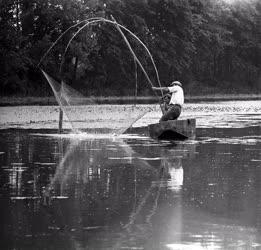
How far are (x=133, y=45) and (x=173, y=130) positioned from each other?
53412 millimetres

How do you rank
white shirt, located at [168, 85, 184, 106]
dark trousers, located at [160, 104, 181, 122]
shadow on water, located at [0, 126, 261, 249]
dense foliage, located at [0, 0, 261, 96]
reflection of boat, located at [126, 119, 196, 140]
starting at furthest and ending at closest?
1. dense foliage, located at [0, 0, 261, 96]
2. white shirt, located at [168, 85, 184, 106]
3. dark trousers, located at [160, 104, 181, 122]
4. reflection of boat, located at [126, 119, 196, 140]
5. shadow on water, located at [0, 126, 261, 249]

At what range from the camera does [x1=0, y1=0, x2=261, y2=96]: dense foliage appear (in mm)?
65125

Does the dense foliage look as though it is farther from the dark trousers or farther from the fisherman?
the dark trousers

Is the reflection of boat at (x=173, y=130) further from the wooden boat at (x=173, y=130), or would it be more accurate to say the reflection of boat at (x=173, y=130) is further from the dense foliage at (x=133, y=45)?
the dense foliage at (x=133, y=45)

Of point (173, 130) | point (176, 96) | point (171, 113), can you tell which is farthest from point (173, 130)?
point (176, 96)

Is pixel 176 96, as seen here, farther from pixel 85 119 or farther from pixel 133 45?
pixel 133 45

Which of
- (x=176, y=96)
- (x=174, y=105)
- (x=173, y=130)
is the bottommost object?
(x=173, y=130)

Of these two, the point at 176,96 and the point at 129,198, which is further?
the point at 176,96

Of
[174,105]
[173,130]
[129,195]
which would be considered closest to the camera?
[129,195]

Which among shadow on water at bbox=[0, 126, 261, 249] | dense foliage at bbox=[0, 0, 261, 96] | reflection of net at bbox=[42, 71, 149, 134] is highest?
dense foliage at bbox=[0, 0, 261, 96]

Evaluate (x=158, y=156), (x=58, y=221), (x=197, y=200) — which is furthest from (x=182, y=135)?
(x=58, y=221)

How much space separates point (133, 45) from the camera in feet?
256

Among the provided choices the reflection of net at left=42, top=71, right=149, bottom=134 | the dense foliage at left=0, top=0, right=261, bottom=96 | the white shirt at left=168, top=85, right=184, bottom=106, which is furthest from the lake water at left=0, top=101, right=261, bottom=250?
the dense foliage at left=0, top=0, right=261, bottom=96

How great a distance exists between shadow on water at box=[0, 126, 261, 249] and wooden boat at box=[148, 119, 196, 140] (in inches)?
131
